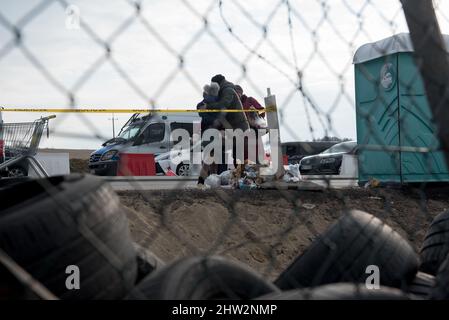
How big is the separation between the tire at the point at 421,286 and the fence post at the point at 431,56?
1.47 ft

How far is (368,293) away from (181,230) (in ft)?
12.3

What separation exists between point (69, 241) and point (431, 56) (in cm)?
135

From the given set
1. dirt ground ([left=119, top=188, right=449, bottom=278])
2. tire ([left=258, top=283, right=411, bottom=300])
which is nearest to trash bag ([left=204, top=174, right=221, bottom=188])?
dirt ground ([left=119, top=188, right=449, bottom=278])

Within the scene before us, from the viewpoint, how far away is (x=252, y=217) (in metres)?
5.80

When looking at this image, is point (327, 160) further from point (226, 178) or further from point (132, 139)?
point (132, 139)

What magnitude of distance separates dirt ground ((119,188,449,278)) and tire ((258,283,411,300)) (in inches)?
109

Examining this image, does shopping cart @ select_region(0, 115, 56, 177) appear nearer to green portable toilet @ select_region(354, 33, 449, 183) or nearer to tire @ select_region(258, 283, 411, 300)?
tire @ select_region(258, 283, 411, 300)

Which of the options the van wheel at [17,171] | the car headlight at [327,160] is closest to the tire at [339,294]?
the van wheel at [17,171]

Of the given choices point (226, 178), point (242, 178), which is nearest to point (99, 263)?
point (242, 178)

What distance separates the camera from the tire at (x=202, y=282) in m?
1.47

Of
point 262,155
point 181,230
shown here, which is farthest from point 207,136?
point 181,230

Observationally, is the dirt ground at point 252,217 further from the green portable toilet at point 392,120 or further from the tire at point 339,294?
the tire at point 339,294

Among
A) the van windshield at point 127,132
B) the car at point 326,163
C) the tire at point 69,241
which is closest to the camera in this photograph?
the tire at point 69,241

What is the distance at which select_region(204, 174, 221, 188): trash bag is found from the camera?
685 centimetres
